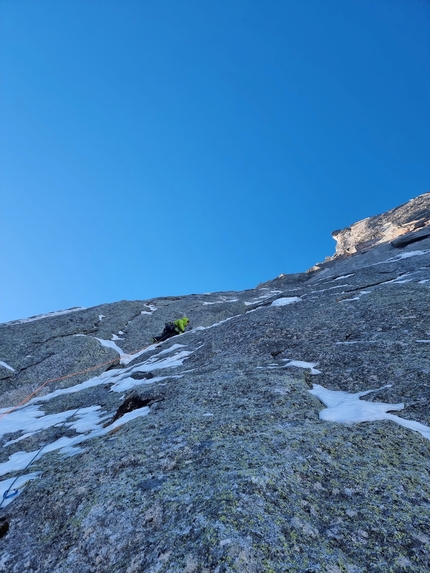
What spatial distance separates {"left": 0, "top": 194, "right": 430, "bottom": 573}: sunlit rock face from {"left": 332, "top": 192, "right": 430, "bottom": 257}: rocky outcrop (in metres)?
24.4

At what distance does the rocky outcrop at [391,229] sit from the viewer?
3654 cm

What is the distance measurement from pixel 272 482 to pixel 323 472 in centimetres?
86

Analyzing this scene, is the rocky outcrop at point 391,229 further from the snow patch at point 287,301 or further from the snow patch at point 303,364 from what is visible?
the snow patch at point 303,364

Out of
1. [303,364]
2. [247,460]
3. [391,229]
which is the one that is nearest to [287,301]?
[303,364]

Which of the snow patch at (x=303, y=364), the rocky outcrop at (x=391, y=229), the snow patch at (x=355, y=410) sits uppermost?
the rocky outcrop at (x=391, y=229)

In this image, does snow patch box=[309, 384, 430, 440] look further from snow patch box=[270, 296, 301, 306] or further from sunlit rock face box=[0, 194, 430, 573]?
snow patch box=[270, 296, 301, 306]

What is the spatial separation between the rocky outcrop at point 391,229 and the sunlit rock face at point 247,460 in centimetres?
2441

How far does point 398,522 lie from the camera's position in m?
4.07

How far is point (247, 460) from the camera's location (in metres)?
5.51

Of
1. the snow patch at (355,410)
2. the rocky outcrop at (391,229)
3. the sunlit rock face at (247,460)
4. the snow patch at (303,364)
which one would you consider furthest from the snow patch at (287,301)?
the rocky outcrop at (391,229)

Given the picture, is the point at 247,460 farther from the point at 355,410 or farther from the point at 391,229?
the point at 391,229

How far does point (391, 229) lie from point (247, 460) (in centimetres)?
4739

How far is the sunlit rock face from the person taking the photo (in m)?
3.95

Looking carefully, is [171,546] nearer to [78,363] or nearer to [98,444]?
[98,444]
